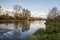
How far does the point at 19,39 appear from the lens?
23.5 feet

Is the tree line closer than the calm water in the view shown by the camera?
No

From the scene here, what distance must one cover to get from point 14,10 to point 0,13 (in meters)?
1.24

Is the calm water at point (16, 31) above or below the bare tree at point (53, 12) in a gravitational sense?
below

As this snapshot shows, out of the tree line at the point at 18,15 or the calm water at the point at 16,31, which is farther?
the tree line at the point at 18,15

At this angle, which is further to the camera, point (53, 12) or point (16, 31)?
point (53, 12)

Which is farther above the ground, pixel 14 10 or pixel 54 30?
pixel 14 10

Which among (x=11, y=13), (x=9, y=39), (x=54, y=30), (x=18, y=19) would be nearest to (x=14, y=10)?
(x=11, y=13)

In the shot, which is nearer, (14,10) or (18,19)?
(18,19)

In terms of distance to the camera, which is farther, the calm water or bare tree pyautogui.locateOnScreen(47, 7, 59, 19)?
bare tree pyautogui.locateOnScreen(47, 7, 59, 19)

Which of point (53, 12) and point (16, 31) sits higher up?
point (53, 12)

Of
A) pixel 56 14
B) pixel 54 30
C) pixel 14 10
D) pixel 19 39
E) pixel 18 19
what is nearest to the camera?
pixel 54 30

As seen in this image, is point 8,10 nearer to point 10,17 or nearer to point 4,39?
point 10,17

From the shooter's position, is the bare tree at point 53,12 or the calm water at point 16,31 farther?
the bare tree at point 53,12

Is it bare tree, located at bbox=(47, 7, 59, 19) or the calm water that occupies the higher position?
bare tree, located at bbox=(47, 7, 59, 19)
